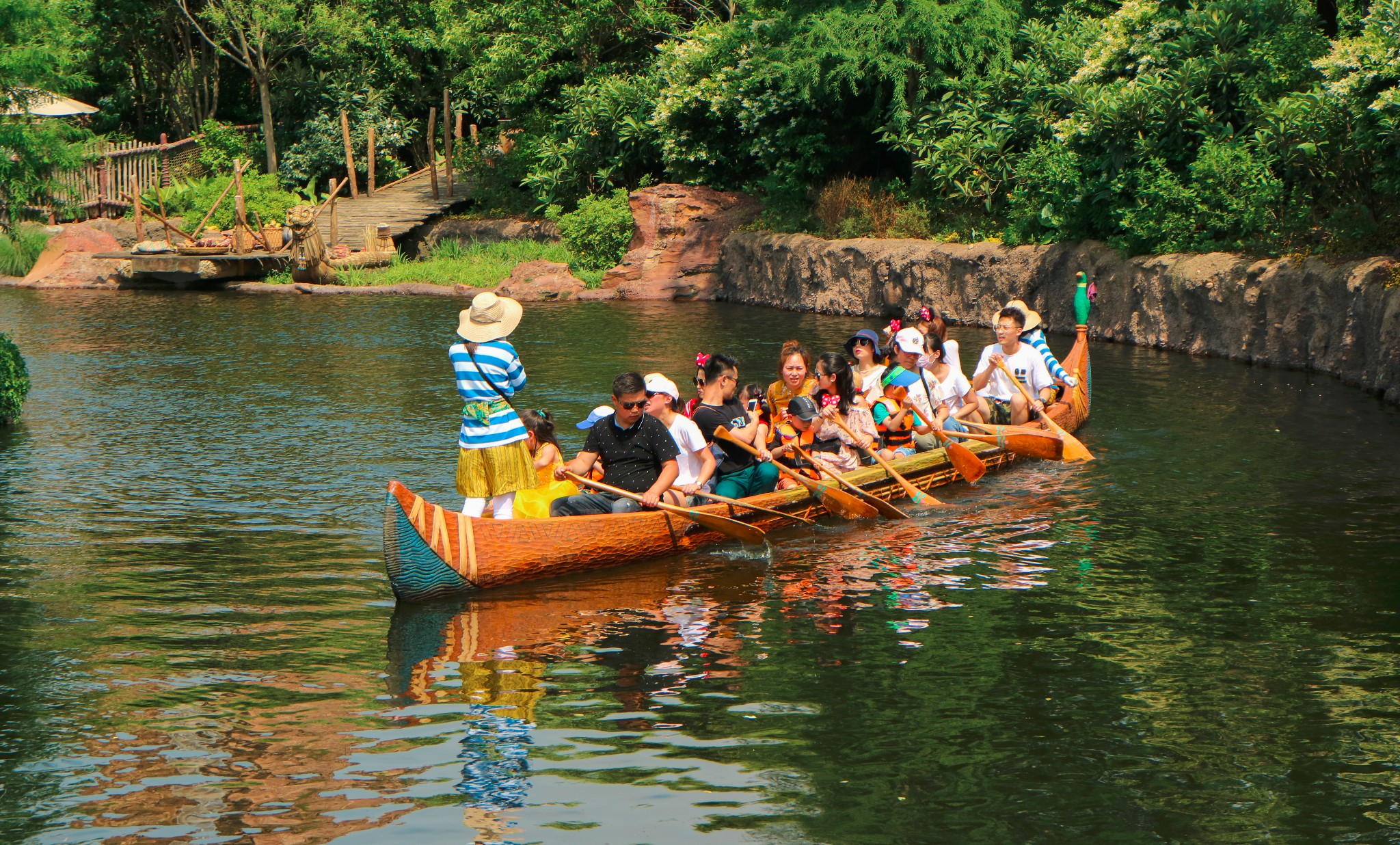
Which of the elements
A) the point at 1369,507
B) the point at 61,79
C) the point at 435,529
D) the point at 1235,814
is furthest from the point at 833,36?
the point at 1235,814

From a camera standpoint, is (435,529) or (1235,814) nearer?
(1235,814)

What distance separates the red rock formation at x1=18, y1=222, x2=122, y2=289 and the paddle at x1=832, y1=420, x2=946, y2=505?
81.2 ft

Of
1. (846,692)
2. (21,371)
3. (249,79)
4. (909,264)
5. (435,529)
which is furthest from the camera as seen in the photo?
(249,79)

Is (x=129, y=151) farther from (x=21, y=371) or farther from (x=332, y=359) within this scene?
(x=21, y=371)

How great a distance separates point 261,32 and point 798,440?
94.3 feet

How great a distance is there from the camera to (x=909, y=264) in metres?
24.3

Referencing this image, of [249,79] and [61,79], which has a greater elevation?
[249,79]

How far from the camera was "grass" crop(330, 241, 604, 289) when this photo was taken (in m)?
30.2

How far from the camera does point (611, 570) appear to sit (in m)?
9.67

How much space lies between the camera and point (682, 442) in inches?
395

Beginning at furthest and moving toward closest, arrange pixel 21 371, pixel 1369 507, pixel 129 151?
pixel 129 151 < pixel 21 371 < pixel 1369 507

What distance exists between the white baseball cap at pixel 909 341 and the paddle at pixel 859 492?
1.80 metres

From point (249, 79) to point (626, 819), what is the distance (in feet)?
130

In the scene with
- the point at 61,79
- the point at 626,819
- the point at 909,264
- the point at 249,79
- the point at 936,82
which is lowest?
the point at 626,819
